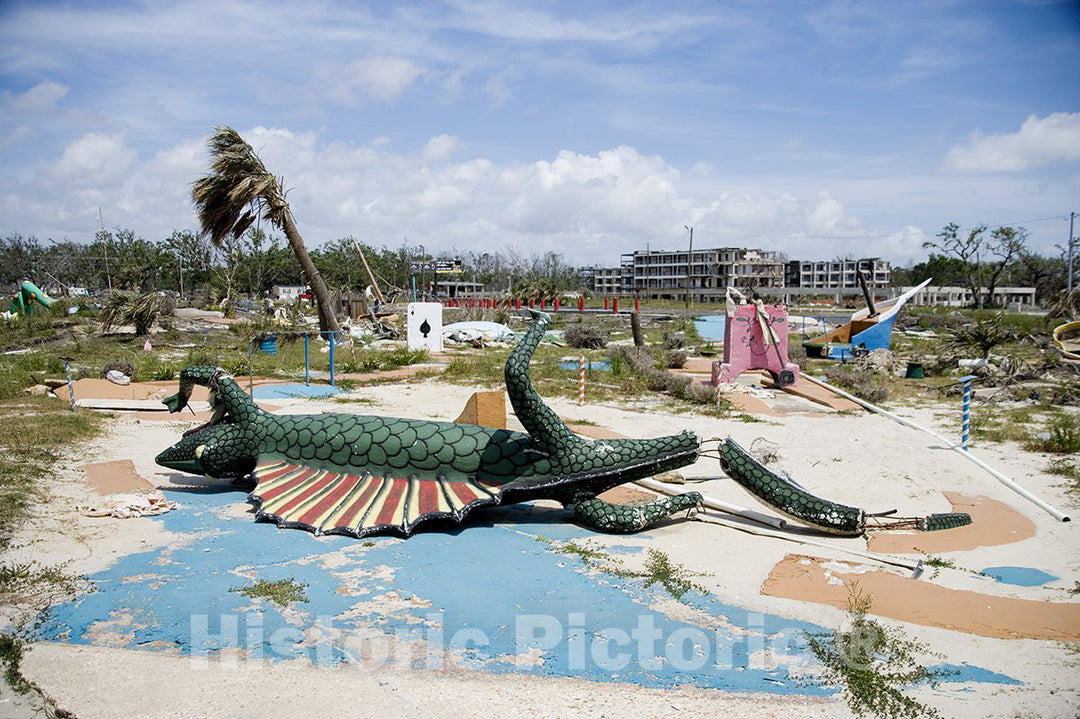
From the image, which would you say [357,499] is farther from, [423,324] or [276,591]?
[423,324]

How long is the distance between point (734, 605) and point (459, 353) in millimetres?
19638

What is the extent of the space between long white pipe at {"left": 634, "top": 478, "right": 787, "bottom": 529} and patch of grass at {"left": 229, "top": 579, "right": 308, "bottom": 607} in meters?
3.74

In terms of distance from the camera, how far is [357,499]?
7379 millimetres

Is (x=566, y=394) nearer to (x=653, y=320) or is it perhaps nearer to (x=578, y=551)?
(x=578, y=551)

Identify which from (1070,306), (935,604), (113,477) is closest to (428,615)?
(935,604)

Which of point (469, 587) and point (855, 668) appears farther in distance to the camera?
point (469, 587)

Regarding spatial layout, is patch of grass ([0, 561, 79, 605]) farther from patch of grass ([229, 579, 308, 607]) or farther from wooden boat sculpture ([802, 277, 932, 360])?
wooden boat sculpture ([802, 277, 932, 360])

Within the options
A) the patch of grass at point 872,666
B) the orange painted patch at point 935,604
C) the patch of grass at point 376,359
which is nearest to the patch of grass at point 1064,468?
the orange painted patch at point 935,604

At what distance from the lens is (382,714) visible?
13.8ft

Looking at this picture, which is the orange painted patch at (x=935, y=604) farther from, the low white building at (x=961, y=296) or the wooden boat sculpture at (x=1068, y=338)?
the low white building at (x=961, y=296)

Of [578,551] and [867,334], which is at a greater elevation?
[867,334]

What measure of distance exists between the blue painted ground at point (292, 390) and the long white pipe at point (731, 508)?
28.7ft

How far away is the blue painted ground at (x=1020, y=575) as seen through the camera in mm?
6555

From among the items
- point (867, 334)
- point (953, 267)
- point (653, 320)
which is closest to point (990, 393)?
point (867, 334)
